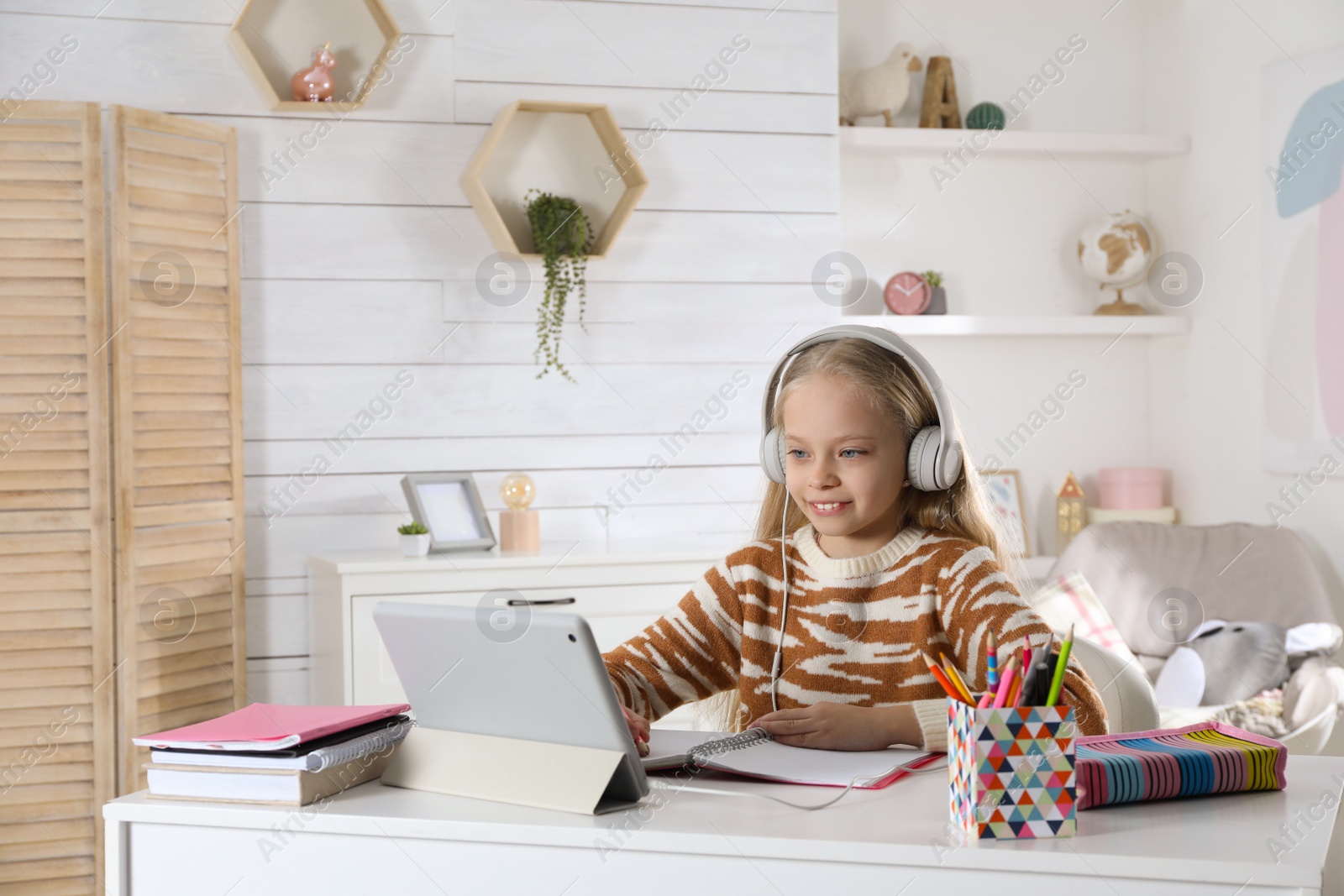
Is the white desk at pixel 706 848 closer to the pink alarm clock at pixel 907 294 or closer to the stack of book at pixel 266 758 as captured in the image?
the stack of book at pixel 266 758

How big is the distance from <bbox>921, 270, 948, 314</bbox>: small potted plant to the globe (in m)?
0.50

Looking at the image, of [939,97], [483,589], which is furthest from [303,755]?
[939,97]

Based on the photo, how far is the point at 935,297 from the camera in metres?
3.60

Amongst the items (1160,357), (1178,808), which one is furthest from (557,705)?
(1160,357)

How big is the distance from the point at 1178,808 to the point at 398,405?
7.85ft

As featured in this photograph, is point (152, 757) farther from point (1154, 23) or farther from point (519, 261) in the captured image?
point (1154, 23)

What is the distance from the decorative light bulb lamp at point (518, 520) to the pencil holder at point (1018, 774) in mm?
2048

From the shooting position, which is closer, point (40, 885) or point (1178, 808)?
point (1178, 808)

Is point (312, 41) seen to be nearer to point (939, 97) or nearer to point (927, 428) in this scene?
point (939, 97)

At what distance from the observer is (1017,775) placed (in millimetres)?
986

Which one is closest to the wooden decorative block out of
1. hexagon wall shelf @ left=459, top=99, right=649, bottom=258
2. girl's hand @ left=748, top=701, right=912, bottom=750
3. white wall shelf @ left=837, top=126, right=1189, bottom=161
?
white wall shelf @ left=837, top=126, right=1189, bottom=161

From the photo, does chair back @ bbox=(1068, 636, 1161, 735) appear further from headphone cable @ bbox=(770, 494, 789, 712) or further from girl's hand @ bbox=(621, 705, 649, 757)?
girl's hand @ bbox=(621, 705, 649, 757)

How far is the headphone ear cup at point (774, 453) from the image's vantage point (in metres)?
1.54

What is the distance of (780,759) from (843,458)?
Result: 39 cm
